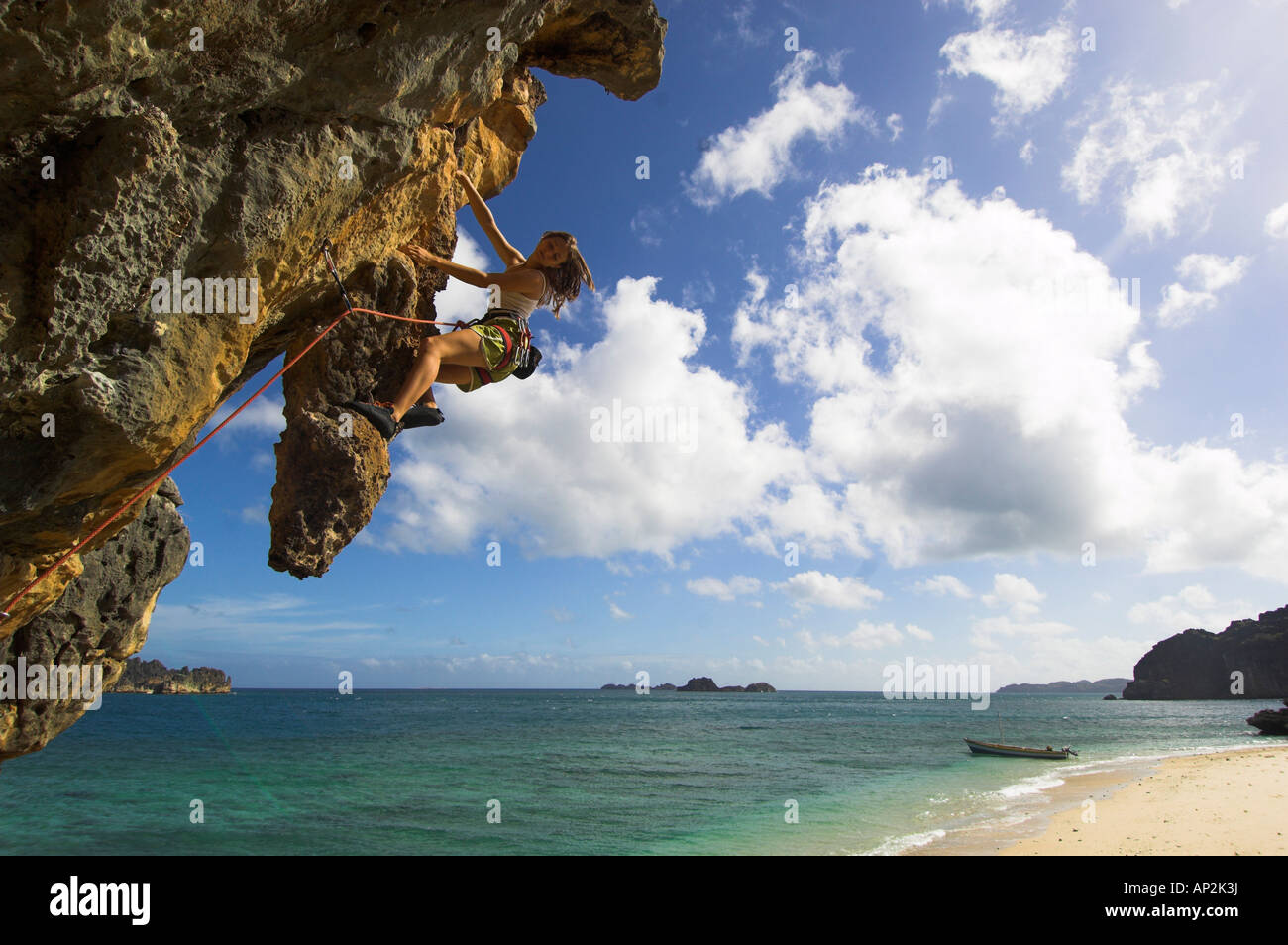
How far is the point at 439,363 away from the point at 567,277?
1.34 metres

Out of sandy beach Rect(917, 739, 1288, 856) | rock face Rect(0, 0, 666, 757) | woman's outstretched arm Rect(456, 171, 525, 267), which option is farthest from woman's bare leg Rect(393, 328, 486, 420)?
sandy beach Rect(917, 739, 1288, 856)

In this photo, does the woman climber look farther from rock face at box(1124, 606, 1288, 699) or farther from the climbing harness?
rock face at box(1124, 606, 1288, 699)

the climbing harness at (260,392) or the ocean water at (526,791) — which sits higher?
the climbing harness at (260,392)

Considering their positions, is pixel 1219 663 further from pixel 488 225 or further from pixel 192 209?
pixel 192 209

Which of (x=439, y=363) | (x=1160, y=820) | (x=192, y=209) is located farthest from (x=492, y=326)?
(x=1160, y=820)

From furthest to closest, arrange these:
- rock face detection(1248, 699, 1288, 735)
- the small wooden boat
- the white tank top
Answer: rock face detection(1248, 699, 1288, 735)
the small wooden boat
the white tank top

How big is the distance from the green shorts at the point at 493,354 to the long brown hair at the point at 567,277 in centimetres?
41

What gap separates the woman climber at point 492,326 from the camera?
4734mm

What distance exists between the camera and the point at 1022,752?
30.3 meters

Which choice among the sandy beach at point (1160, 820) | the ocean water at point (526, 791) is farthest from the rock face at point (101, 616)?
the sandy beach at point (1160, 820)

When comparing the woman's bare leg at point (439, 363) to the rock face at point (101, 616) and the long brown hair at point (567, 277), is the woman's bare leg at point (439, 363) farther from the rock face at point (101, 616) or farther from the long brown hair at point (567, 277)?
the rock face at point (101, 616)

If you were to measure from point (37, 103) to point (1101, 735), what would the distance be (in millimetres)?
59199

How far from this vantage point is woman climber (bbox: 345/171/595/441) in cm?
473

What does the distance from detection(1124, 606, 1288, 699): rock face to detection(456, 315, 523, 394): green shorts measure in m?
120
